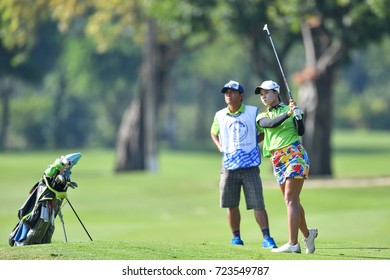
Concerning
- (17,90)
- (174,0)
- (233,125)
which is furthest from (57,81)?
(233,125)

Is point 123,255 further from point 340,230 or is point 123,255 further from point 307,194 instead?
point 307,194

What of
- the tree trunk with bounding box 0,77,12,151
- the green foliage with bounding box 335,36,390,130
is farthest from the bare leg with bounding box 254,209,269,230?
the green foliage with bounding box 335,36,390,130

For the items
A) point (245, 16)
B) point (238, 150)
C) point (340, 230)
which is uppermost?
point (245, 16)

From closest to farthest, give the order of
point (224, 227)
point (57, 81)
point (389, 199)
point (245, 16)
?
point (224, 227) → point (389, 199) → point (245, 16) → point (57, 81)

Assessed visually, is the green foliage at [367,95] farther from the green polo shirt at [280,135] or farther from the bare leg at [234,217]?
the green polo shirt at [280,135]

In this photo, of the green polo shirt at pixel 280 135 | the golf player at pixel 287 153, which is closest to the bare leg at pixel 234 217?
the golf player at pixel 287 153

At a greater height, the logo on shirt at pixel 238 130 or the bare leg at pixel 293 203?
the logo on shirt at pixel 238 130

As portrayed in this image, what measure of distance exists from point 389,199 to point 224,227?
21.2 feet

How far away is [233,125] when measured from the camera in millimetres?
13688

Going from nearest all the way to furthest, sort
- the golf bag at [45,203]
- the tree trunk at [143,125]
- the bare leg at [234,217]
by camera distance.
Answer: the golf bag at [45,203], the bare leg at [234,217], the tree trunk at [143,125]

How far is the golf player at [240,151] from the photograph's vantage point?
13648 mm

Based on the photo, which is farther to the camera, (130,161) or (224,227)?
(130,161)

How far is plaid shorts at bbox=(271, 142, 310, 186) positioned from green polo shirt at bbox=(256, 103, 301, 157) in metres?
0.05

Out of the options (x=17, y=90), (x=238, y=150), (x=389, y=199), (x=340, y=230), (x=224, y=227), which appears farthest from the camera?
(x=17, y=90)
